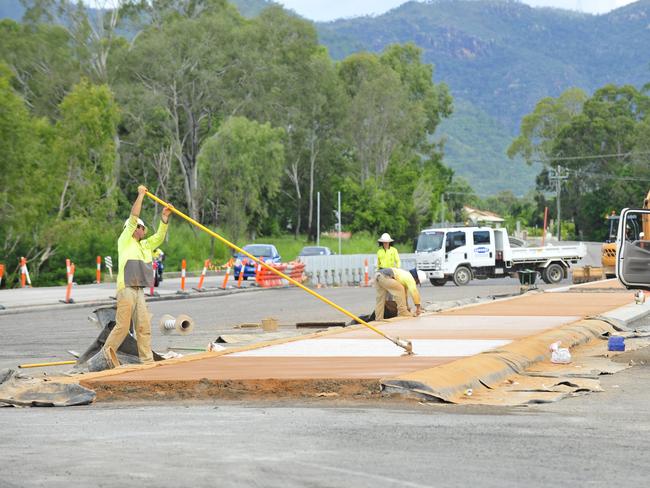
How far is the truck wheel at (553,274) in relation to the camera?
49.7 m

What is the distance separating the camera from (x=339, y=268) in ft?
175

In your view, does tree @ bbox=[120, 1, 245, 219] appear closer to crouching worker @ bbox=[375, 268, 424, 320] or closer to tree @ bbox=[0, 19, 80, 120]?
tree @ bbox=[0, 19, 80, 120]

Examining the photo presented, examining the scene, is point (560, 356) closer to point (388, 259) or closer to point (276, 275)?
point (388, 259)

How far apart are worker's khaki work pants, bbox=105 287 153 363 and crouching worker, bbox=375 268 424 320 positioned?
7482mm

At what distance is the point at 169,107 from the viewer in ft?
273

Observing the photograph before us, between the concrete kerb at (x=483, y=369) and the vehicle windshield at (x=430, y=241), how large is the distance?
1077 inches

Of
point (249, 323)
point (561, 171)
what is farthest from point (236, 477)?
point (561, 171)

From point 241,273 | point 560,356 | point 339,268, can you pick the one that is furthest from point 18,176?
point 560,356

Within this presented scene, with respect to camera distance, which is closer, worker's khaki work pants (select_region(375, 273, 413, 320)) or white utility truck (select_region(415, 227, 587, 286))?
worker's khaki work pants (select_region(375, 273, 413, 320))

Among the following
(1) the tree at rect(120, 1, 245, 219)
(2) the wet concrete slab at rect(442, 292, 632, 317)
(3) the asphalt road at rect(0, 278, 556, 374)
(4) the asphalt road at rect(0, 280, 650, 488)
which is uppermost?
(1) the tree at rect(120, 1, 245, 219)

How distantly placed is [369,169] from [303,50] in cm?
1547

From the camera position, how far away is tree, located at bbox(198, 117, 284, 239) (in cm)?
7844

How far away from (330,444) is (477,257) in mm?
39842

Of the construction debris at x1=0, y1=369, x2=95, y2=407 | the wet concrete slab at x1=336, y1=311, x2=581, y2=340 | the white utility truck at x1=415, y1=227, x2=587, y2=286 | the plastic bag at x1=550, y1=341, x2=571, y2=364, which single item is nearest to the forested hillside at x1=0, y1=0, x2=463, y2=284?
the white utility truck at x1=415, y1=227, x2=587, y2=286
